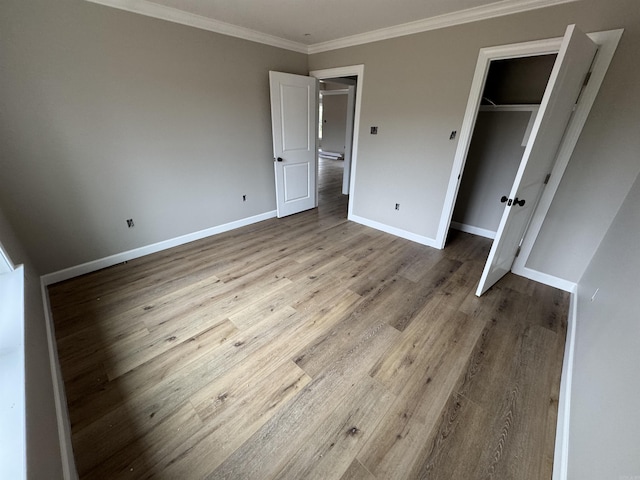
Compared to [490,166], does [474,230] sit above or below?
below

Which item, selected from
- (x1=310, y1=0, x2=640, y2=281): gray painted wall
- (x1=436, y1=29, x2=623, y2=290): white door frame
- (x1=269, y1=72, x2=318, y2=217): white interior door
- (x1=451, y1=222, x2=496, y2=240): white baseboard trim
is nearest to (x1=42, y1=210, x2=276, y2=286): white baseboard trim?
(x1=269, y1=72, x2=318, y2=217): white interior door

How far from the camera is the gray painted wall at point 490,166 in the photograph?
3113 millimetres

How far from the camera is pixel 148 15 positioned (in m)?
2.37

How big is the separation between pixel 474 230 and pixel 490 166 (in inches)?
35.2

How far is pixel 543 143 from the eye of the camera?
6.28 ft

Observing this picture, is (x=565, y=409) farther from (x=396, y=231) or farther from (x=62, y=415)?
(x=62, y=415)

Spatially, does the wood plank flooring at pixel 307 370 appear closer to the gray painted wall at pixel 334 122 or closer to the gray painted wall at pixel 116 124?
the gray painted wall at pixel 116 124

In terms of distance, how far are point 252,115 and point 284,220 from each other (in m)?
1.53

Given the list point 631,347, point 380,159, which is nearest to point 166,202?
point 380,159

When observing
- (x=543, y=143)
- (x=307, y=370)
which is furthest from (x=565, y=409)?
(x=543, y=143)

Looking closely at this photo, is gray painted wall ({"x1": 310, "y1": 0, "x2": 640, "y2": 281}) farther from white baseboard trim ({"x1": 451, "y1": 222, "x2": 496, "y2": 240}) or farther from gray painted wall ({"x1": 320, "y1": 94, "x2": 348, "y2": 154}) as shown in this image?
gray painted wall ({"x1": 320, "y1": 94, "x2": 348, "y2": 154})

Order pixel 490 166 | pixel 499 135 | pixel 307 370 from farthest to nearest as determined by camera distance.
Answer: pixel 490 166 → pixel 499 135 → pixel 307 370

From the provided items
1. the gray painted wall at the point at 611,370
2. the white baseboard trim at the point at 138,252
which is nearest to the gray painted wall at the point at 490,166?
the gray painted wall at the point at 611,370

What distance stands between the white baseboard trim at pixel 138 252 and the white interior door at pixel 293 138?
58 cm
